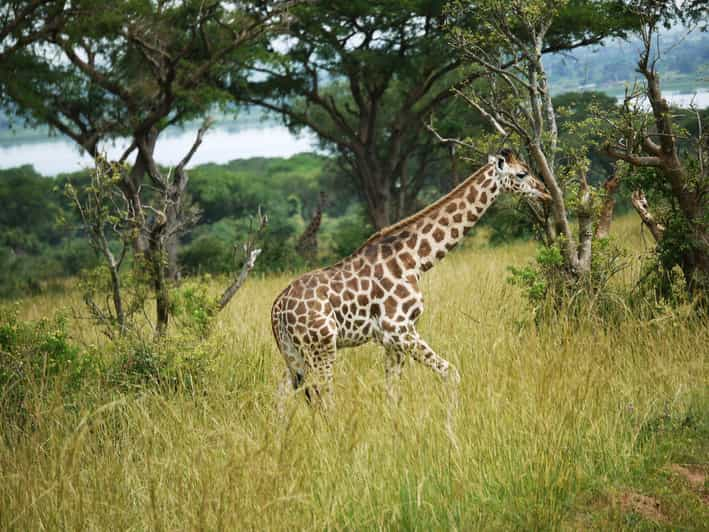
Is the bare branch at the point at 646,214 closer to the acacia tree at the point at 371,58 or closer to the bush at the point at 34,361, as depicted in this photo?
the bush at the point at 34,361

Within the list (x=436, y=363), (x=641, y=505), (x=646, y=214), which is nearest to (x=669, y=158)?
(x=646, y=214)

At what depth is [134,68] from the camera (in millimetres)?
18875

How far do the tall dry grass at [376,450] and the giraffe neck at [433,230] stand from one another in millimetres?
886

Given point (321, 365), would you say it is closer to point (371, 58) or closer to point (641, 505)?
point (641, 505)

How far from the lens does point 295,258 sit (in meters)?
20.8

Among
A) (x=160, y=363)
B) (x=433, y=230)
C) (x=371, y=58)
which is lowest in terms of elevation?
(x=160, y=363)

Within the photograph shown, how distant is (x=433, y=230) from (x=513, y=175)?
0.91 meters

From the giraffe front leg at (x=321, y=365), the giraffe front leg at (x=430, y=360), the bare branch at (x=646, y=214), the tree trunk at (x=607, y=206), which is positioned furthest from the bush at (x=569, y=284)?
the giraffe front leg at (x=321, y=365)

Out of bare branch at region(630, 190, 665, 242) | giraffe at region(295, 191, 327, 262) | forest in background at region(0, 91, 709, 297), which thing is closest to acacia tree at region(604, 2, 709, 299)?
bare branch at region(630, 190, 665, 242)

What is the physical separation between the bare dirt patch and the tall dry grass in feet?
0.55

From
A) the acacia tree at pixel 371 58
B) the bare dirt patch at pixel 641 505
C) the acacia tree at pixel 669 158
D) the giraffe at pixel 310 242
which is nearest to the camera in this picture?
the bare dirt patch at pixel 641 505

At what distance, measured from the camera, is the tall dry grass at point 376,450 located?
4.46 meters

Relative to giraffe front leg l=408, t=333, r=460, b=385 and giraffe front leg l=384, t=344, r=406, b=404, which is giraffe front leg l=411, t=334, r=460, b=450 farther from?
giraffe front leg l=384, t=344, r=406, b=404

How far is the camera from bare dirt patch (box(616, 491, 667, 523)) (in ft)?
15.6
